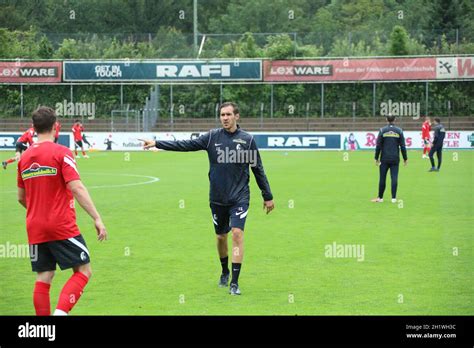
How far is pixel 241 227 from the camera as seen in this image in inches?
419

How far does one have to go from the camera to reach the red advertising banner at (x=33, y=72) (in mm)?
60219

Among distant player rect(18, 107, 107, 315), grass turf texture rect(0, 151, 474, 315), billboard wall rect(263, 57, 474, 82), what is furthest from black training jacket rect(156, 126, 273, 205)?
billboard wall rect(263, 57, 474, 82)

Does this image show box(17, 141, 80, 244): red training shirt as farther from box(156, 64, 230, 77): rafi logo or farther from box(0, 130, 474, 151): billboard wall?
box(156, 64, 230, 77): rafi logo

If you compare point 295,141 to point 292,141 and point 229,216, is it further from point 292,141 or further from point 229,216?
point 229,216

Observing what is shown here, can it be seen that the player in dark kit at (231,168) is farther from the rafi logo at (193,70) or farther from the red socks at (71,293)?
the rafi logo at (193,70)

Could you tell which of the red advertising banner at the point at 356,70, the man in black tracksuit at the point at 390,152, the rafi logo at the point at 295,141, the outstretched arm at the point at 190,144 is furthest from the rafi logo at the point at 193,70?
the outstretched arm at the point at 190,144

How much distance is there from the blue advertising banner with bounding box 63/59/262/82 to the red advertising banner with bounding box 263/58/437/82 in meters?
1.89

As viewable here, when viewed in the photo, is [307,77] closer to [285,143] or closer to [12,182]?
[285,143]

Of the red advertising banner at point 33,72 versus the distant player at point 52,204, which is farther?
the red advertising banner at point 33,72

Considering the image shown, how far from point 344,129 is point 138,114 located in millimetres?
13839

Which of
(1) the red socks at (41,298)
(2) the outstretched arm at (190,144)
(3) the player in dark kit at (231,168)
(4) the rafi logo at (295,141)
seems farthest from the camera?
(4) the rafi logo at (295,141)

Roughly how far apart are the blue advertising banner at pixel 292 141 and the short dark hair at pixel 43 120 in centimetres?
4639

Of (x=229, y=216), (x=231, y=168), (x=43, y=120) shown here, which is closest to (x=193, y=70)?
(x=229, y=216)
